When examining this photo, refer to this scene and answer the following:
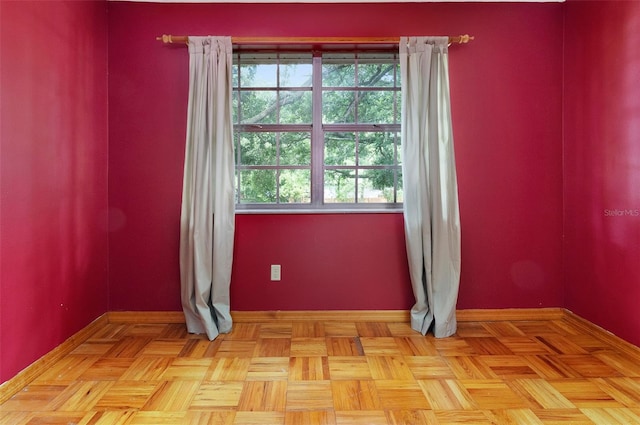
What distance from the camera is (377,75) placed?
3045 millimetres

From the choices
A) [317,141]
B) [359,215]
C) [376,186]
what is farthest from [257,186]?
[376,186]

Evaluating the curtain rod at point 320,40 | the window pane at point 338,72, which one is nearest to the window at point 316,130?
the window pane at point 338,72

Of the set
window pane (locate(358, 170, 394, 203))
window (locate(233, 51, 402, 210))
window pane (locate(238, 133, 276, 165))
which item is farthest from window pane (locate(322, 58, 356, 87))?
window pane (locate(358, 170, 394, 203))

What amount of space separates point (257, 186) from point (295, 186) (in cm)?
28

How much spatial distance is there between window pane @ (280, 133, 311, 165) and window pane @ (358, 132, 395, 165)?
40cm

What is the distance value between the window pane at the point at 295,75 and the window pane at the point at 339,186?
686 mm

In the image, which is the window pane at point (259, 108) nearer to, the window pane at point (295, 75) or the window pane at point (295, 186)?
the window pane at point (295, 75)

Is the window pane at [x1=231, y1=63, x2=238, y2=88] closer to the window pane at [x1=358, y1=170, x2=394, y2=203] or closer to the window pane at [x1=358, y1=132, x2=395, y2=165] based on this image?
the window pane at [x1=358, y1=132, x2=395, y2=165]

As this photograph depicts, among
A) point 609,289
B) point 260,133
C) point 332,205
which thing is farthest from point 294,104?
point 609,289

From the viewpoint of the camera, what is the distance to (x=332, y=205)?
3055mm

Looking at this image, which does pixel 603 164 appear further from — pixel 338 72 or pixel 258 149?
pixel 258 149

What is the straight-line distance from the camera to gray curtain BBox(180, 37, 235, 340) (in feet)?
9.03

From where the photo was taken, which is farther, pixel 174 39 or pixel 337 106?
pixel 337 106

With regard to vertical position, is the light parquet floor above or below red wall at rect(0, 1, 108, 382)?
below
